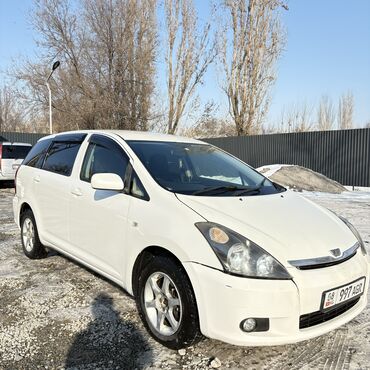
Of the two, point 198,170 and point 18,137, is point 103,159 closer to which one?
point 198,170

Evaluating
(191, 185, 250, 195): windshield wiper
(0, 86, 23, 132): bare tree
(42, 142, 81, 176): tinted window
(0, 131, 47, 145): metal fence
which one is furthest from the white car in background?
(0, 86, 23, 132): bare tree

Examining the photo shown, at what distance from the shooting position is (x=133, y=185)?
133 inches

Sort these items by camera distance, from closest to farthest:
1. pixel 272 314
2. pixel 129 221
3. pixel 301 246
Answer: pixel 272 314 < pixel 301 246 < pixel 129 221

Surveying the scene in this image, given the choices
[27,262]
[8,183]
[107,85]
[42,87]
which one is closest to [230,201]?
[27,262]

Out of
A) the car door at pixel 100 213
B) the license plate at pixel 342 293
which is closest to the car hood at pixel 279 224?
the license plate at pixel 342 293

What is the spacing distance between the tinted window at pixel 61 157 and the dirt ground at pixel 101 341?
1.24m

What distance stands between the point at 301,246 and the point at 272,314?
0.50 metres

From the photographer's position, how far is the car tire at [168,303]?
2.71 m

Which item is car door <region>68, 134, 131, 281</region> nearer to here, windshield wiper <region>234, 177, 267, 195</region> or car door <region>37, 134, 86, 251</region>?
car door <region>37, 134, 86, 251</region>

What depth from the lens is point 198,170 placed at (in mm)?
3902

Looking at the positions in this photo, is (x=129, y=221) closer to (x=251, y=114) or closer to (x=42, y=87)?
(x=251, y=114)

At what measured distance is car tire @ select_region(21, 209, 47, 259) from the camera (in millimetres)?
5001

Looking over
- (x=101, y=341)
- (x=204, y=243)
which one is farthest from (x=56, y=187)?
(x=204, y=243)

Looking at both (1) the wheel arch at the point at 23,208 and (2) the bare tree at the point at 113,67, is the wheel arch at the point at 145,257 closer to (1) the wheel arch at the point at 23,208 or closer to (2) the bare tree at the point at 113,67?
(1) the wheel arch at the point at 23,208
